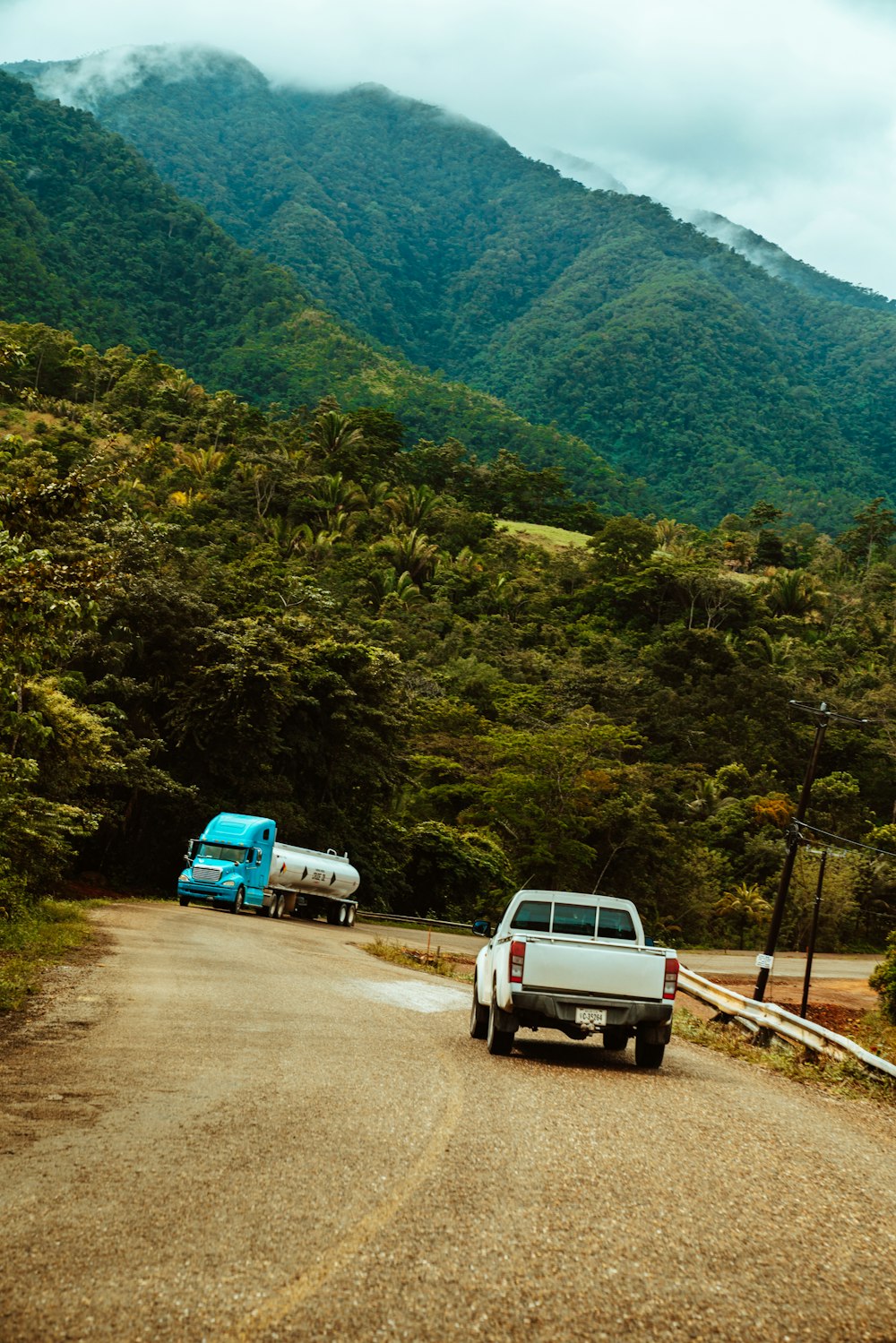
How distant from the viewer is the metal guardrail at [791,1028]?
47.4ft

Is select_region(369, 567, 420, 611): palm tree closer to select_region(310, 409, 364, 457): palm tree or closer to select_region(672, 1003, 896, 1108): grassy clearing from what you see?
select_region(310, 409, 364, 457): palm tree

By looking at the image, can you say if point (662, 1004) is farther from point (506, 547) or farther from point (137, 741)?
point (506, 547)

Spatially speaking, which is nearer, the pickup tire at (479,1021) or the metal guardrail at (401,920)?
the pickup tire at (479,1021)

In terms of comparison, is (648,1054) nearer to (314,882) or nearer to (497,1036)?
(497,1036)

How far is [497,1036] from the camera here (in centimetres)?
1230

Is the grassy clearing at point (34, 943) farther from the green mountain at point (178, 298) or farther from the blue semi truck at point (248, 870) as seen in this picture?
the green mountain at point (178, 298)

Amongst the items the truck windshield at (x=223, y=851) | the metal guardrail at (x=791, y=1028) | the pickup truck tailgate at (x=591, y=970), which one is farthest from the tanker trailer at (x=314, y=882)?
the pickup truck tailgate at (x=591, y=970)

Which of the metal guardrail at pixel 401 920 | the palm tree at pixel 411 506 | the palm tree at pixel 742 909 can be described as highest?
the palm tree at pixel 411 506

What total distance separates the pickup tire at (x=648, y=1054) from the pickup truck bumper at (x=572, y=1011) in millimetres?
321

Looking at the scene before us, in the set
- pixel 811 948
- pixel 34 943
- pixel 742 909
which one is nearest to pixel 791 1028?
pixel 34 943

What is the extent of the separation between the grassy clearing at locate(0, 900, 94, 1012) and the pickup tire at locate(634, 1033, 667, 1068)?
6372 millimetres

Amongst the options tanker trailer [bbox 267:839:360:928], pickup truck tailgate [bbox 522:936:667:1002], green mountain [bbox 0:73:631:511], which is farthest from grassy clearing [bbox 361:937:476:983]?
green mountain [bbox 0:73:631:511]

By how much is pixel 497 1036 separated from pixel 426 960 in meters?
14.3

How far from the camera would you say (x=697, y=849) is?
57.3 metres
